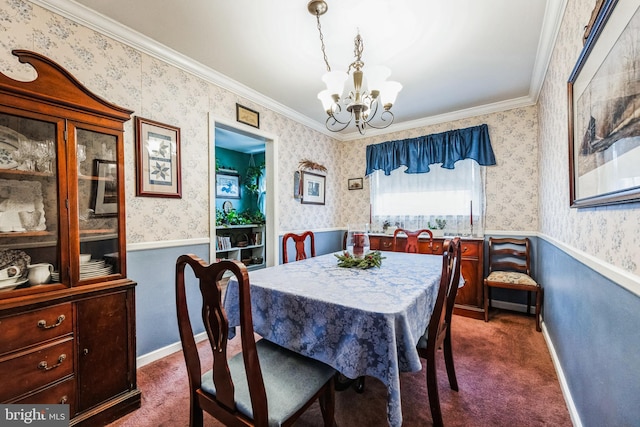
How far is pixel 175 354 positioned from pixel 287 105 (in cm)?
287

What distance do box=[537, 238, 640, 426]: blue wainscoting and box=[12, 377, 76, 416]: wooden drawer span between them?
2.39 metres

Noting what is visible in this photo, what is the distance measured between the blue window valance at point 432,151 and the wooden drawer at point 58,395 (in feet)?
12.5

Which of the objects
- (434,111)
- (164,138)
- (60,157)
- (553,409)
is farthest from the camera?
(434,111)

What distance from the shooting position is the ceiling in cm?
171

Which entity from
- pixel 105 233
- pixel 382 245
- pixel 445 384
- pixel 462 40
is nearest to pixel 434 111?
pixel 462 40

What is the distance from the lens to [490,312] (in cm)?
313

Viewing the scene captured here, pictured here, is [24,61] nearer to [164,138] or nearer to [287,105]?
[164,138]

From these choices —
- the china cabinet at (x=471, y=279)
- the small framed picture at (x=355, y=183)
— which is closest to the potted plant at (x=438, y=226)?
the china cabinet at (x=471, y=279)

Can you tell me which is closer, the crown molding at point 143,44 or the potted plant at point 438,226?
the crown molding at point 143,44

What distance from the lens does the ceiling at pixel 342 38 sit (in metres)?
1.71

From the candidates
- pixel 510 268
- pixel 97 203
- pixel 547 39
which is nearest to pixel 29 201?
pixel 97 203

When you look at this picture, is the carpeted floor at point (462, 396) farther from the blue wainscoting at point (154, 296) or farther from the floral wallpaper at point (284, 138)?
the floral wallpaper at point (284, 138)

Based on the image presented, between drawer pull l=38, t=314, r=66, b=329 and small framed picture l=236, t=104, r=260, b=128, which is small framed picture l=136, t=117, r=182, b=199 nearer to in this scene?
small framed picture l=236, t=104, r=260, b=128

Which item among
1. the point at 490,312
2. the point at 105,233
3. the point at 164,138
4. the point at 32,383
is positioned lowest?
the point at 490,312
